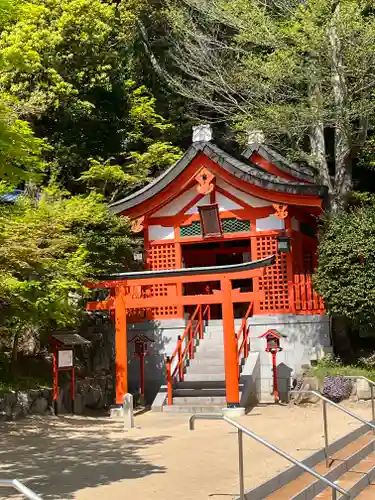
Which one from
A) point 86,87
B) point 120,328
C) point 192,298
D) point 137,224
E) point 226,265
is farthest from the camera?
point 86,87

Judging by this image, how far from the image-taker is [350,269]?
52.1 feet

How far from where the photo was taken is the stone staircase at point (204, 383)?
587 inches

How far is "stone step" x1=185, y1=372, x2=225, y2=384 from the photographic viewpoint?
15.8 metres

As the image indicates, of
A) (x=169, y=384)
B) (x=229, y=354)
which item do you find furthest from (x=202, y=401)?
(x=229, y=354)

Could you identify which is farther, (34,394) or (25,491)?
(34,394)

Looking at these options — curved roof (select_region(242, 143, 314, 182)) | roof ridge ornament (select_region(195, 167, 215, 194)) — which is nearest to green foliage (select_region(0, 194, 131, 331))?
roof ridge ornament (select_region(195, 167, 215, 194))

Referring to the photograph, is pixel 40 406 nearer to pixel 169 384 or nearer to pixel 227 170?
pixel 169 384

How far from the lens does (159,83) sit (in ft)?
87.8

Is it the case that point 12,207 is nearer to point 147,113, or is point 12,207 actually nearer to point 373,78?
point 373,78

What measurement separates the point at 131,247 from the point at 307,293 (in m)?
5.41

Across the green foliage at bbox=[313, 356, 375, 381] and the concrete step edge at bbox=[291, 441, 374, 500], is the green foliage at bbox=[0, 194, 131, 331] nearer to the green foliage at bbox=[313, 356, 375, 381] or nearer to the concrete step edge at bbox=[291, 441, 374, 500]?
the concrete step edge at bbox=[291, 441, 374, 500]

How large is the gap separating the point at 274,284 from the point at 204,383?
3.67 m

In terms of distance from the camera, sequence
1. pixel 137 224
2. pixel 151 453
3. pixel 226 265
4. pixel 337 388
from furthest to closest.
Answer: pixel 137 224, pixel 226 265, pixel 337 388, pixel 151 453

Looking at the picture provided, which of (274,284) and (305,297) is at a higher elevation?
(274,284)
